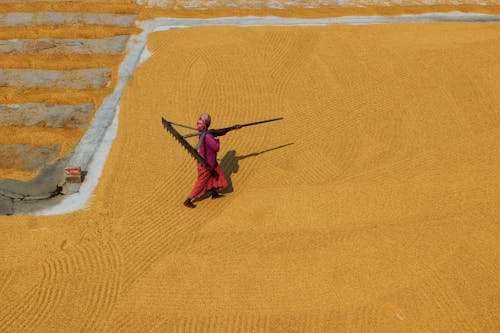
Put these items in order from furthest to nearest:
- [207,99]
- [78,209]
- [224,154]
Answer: [207,99]
[224,154]
[78,209]

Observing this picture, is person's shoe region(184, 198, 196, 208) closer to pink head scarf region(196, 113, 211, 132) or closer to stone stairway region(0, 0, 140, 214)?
pink head scarf region(196, 113, 211, 132)

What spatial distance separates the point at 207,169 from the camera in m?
7.13

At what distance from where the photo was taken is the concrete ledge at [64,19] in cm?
1309

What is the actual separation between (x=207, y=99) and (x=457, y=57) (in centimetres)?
621

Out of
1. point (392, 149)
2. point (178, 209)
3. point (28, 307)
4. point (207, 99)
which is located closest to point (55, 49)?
point (207, 99)

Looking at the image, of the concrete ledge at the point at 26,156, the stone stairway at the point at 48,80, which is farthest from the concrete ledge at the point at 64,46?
the concrete ledge at the point at 26,156

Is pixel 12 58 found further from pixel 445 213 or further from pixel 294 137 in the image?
pixel 445 213

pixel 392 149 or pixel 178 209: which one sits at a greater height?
pixel 392 149

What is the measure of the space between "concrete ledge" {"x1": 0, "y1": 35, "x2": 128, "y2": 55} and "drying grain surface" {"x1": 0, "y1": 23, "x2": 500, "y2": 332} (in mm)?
1750

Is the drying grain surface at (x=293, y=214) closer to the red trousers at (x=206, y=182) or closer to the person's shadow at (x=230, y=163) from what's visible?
the person's shadow at (x=230, y=163)

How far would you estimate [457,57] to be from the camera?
10.7 metres

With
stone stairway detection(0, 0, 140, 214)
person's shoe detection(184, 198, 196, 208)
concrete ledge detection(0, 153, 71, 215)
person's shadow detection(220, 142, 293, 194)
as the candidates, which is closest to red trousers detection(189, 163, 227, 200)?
person's shoe detection(184, 198, 196, 208)

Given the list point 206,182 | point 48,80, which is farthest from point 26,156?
point 206,182

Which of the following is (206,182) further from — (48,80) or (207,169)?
(48,80)
